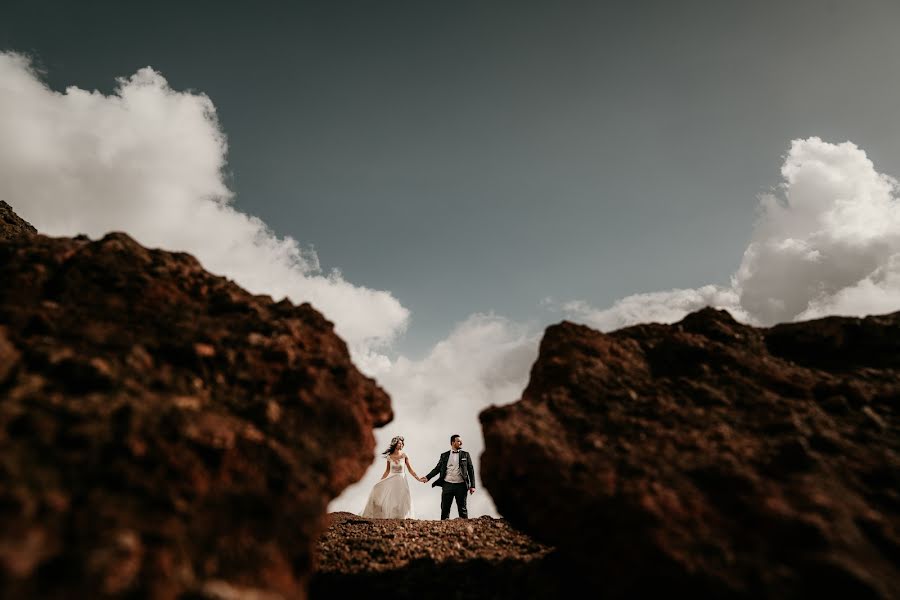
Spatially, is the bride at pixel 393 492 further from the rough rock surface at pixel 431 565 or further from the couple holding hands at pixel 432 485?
the rough rock surface at pixel 431 565

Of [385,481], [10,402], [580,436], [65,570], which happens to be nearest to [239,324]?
[10,402]

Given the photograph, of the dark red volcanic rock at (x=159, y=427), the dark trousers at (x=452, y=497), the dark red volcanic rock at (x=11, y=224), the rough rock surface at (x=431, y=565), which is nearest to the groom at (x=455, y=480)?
the dark trousers at (x=452, y=497)

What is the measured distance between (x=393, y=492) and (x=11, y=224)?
1821 cm

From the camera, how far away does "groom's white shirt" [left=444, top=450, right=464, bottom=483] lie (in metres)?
16.2

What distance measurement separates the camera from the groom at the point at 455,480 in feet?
53.2

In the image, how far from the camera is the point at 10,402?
4.18 metres

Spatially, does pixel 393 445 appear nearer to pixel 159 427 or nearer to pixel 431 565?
pixel 431 565

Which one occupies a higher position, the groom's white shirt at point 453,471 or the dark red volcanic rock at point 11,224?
the dark red volcanic rock at point 11,224

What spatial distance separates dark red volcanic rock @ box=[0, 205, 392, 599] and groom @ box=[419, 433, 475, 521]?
1030 cm

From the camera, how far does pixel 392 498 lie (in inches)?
629

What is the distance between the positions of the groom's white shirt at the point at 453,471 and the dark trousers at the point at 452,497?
146 millimetres

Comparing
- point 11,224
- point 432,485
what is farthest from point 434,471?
point 11,224

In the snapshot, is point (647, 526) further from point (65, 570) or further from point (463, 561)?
point (65, 570)

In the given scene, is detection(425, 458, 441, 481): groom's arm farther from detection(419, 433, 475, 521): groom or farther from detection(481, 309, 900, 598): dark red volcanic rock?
detection(481, 309, 900, 598): dark red volcanic rock
